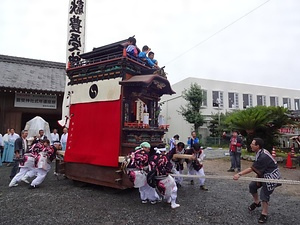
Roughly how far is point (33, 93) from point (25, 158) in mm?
6919

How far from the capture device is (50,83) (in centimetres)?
1417

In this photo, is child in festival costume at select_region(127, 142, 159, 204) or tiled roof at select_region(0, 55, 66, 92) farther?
tiled roof at select_region(0, 55, 66, 92)

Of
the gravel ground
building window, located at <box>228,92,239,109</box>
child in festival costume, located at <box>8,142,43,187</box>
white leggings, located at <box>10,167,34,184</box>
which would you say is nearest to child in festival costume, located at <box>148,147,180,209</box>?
the gravel ground

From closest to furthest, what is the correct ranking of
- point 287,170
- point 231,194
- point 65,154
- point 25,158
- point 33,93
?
point 231,194 → point 25,158 → point 65,154 → point 287,170 → point 33,93

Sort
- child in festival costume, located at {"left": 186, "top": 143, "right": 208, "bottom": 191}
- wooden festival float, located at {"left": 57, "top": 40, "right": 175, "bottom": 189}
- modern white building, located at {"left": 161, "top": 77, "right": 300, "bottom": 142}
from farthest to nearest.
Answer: modern white building, located at {"left": 161, "top": 77, "right": 300, "bottom": 142}, child in festival costume, located at {"left": 186, "top": 143, "right": 208, "bottom": 191}, wooden festival float, located at {"left": 57, "top": 40, "right": 175, "bottom": 189}

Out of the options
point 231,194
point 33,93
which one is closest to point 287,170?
point 231,194

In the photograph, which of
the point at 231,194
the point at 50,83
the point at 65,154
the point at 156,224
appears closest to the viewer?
the point at 156,224

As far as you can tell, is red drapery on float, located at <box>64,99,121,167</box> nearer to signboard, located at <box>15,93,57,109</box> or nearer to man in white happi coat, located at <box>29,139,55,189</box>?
man in white happi coat, located at <box>29,139,55,189</box>

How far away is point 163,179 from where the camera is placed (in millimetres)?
4867

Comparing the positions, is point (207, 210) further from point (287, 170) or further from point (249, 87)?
point (249, 87)

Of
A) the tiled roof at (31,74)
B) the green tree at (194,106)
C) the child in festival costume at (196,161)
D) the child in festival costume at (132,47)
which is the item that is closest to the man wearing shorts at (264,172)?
the child in festival costume at (196,161)

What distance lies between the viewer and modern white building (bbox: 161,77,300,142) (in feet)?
82.8

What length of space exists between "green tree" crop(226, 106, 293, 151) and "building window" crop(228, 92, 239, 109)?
1454 cm

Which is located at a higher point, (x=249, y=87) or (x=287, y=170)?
(x=249, y=87)
